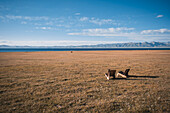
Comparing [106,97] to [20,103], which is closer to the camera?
[20,103]

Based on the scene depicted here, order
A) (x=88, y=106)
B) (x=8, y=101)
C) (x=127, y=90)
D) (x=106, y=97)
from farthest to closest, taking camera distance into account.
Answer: (x=127, y=90), (x=106, y=97), (x=8, y=101), (x=88, y=106)

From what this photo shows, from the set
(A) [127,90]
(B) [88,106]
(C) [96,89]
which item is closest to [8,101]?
(B) [88,106]

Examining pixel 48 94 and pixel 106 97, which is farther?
pixel 48 94

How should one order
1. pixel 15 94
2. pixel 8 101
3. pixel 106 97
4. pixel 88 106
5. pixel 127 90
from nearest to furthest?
pixel 88 106
pixel 8 101
pixel 106 97
pixel 15 94
pixel 127 90

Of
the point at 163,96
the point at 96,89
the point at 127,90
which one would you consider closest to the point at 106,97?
the point at 96,89

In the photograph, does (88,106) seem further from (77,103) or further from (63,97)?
(63,97)

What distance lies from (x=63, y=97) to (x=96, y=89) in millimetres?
2854

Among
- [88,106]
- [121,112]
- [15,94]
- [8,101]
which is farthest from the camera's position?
[15,94]

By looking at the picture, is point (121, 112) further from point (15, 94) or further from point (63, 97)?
point (15, 94)

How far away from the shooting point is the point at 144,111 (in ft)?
19.4

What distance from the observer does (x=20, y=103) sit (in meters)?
6.77

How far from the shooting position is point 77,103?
6750 mm

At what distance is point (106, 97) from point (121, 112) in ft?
5.71

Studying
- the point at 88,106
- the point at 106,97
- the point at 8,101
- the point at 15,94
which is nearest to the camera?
the point at 88,106
